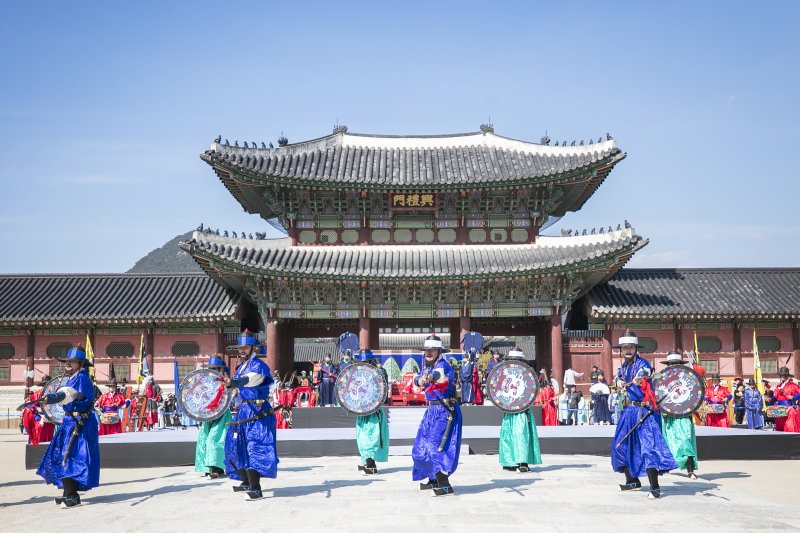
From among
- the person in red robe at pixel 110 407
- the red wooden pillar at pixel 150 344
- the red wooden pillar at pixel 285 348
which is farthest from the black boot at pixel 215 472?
the red wooden pillar at pixel 150 344

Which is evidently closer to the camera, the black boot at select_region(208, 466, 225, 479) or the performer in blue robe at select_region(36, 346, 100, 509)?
the performer in blue robe at select_region(36, 346, 100, 509)

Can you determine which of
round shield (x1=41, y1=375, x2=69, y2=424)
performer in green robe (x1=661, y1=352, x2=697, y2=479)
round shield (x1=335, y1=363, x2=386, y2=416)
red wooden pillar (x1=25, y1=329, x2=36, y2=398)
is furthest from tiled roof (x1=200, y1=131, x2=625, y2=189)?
round shield (x1=41, y1=375, x2=69, y2=424)

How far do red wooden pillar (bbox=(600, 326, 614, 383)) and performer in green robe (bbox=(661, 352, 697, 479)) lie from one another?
542 inches

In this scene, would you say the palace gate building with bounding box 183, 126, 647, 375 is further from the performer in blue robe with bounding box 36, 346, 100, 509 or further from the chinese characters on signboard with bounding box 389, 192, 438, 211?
the performer in blue robe with bounding box 36, 346, 100, 509

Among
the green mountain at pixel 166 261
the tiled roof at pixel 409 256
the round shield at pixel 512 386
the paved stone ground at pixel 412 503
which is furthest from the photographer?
the green mountain at pixel 166 261

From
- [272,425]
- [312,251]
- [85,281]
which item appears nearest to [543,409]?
[312,251]

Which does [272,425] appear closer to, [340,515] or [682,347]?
[340,515]

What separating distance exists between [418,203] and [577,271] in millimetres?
5864

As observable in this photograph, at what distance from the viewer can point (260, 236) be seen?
27766 mm

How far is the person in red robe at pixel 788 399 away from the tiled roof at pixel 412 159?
10073mm

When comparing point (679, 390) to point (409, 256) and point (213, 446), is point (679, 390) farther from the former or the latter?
point (409, 256)

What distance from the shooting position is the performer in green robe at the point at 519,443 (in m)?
13.1

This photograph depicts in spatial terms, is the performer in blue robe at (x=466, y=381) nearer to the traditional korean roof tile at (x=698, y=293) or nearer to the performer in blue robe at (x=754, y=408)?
the traditional korean roof tile at (x=698, y=293)

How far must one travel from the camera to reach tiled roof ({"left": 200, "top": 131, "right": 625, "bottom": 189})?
26672 mm
